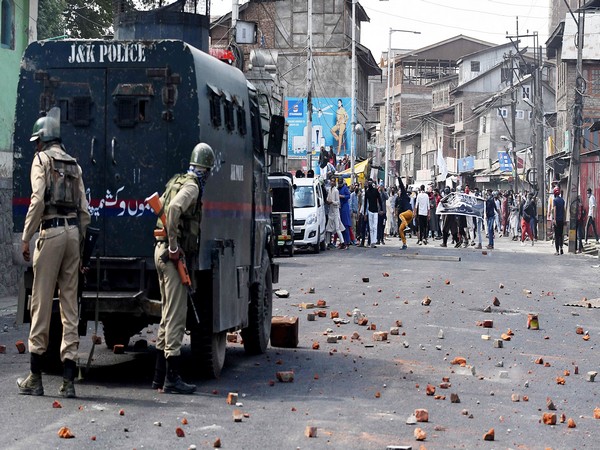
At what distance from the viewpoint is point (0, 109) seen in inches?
1031

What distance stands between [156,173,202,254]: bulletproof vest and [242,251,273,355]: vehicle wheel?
105 inches

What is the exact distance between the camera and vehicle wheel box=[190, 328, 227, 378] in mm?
10445

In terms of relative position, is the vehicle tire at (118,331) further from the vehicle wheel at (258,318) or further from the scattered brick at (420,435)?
the scattered brick at (420,435)

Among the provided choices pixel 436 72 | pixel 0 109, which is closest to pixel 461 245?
pixel 0 109

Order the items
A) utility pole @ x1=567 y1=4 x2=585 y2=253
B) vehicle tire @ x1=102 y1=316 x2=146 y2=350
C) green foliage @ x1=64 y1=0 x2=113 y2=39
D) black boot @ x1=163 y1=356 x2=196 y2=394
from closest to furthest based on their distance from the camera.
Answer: black boot @ x1=163 y1=356 x2=196 y2=394 < vehicle tire @ x1=102 y1=316 x2=146 y2=350 < utility pole @ x1=567 y1=4 x2=585 y2=253 < green foliage @ x1=64 y1=0 x2=113 y2=39

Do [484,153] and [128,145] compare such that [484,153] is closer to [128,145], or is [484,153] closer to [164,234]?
[128,145]

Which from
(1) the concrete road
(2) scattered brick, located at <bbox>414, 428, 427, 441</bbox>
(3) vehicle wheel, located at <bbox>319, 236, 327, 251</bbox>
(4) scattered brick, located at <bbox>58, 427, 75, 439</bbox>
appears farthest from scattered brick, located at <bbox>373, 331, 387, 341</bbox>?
(3) vehicle wheel, located at <bbox>319, 236, 327, 251</bbox>

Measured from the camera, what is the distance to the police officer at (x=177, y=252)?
9.72 metres

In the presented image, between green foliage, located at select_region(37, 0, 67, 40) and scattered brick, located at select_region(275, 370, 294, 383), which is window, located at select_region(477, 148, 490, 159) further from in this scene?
scattered brick, located at select_region(275, 370, 294, 383)

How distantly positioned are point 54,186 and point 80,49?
154cm

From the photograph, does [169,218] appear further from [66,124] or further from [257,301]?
[257,301]

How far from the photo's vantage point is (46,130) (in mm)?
9539

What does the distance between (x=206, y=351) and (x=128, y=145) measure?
1.94 meters

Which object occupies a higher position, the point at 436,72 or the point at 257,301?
the point at 436,72
